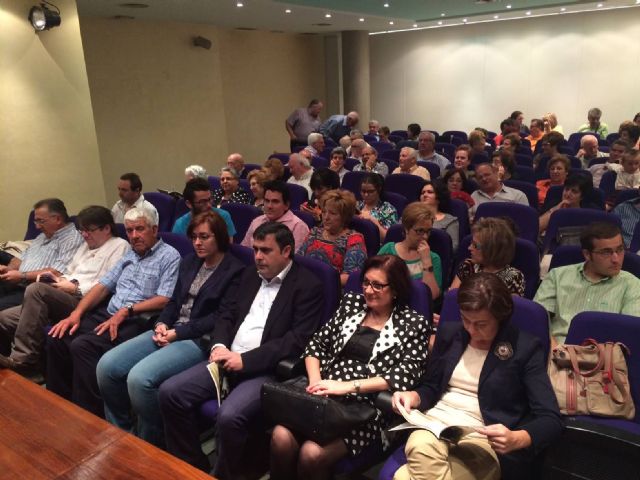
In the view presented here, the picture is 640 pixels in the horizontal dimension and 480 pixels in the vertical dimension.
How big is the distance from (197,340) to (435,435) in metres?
1.47

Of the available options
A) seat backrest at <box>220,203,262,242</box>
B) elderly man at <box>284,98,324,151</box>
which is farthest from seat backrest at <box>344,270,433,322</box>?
elderly man at <box>284,98,324,151</box>

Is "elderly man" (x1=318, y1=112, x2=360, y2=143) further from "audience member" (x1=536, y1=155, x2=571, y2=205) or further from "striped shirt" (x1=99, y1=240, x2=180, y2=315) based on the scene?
"striped shirt" (x1=99, y1=240, x2=180, y2=315)

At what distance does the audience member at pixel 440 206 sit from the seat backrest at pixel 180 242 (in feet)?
5.75

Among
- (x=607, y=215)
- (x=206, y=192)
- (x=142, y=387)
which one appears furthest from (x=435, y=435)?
(x=206, y=192)

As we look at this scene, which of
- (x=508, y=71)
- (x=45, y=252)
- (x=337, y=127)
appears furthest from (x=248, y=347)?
(x=508, y=71)

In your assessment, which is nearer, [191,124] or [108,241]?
[108,241]

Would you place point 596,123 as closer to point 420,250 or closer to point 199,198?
point 420,250

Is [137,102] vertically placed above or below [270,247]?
above

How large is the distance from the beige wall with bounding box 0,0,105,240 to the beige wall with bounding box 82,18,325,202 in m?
2.62

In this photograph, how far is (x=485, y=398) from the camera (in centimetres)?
197

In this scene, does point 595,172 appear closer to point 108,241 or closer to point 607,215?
point 607,215

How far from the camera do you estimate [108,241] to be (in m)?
3.49

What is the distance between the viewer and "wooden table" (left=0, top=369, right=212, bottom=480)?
1.82m

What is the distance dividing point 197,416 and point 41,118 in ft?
13.8
